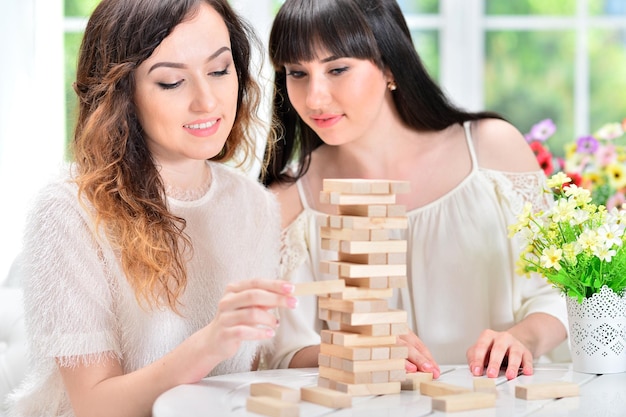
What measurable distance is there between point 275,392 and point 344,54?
3.35 feet

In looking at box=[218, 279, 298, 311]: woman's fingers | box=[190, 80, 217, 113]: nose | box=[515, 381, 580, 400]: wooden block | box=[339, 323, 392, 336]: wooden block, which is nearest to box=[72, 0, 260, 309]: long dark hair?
box=[190, 80, 217, 113]: nose

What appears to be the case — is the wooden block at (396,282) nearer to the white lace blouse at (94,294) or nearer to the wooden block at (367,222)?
the wooden block at (367,222)

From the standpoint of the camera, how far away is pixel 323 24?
2.35 metres

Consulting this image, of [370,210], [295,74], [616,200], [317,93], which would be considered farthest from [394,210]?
[616,200]

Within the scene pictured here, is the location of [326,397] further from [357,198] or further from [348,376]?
[357,198]

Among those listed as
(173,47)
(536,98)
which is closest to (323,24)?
(173,47)

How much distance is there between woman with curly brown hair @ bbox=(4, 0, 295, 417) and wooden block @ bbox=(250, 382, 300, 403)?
4.7 inches

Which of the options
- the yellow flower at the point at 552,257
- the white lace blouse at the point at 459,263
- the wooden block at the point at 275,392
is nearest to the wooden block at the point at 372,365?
the wooden block at the point at 275,392

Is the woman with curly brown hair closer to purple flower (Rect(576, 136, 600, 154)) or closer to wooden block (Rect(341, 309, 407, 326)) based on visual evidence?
wooden block (Rect(341, 309, 407, 326))

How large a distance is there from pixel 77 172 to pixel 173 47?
1.13 ft

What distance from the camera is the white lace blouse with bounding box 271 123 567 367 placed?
2.50 meters

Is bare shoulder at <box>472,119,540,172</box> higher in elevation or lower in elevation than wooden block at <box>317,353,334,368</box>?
higher

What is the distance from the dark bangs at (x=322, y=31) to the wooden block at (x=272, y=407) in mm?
1030

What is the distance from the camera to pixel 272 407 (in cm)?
158
